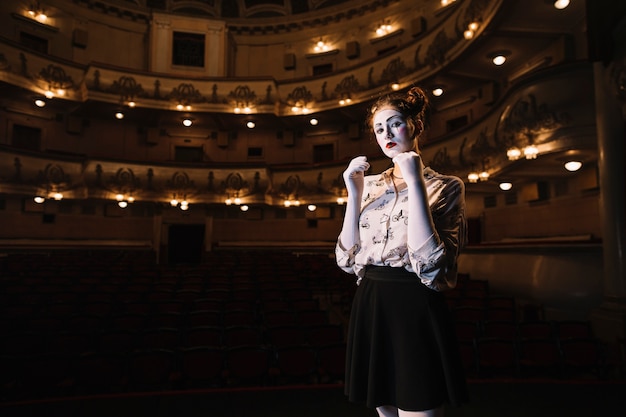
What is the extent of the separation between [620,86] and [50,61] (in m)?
19.0

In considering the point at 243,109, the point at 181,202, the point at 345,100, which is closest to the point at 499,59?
the point at 345,100

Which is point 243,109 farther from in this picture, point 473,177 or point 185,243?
point 473,177

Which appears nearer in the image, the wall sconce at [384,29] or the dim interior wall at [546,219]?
the dim interior wall at [546,219]

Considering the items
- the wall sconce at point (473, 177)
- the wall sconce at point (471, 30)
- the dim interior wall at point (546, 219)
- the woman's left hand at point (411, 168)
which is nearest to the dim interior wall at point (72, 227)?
the wall sconce at point (473, 177)

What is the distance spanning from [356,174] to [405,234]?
0.31 metres

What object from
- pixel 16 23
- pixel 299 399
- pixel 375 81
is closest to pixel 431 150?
pixel 375 81

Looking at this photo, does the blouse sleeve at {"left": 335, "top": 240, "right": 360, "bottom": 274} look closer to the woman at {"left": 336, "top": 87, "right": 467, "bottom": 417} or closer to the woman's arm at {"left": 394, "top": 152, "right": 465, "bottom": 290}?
the woman at {"left": 336, "top": 87, "right": 467, "bottom": 417}

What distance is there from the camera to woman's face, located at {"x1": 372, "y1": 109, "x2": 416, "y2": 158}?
4.71 feet

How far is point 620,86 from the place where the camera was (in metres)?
5.40

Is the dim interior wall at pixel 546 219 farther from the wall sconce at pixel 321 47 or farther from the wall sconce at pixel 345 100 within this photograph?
the wall sconce at pixel 321 47

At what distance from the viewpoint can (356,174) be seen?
5.05 ft

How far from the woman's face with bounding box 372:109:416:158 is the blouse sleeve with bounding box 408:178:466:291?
0.21 meters

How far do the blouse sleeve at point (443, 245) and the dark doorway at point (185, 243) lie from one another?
62.1 feet

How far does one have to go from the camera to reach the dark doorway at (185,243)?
19.2m
